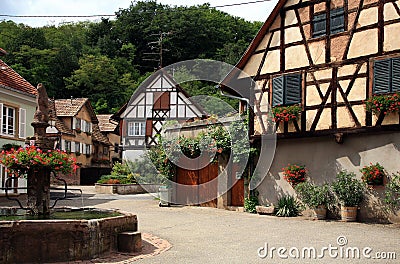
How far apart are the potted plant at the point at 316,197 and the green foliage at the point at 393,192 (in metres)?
1.92

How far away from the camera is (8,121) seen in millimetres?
23375

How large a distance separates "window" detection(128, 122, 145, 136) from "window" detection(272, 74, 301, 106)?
23796 millimetres

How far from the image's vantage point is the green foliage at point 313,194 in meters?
15.5

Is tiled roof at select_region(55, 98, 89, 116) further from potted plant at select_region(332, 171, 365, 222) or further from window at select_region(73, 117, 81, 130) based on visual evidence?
potted plant at select_region(332, 171, 365, 222)

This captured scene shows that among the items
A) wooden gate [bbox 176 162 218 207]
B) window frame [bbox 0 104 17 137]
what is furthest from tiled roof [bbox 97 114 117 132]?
wooden gate [bbox 176 162 218 207]

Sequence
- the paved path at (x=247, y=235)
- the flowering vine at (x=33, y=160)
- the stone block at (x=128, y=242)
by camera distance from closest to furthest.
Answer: the paved path at (x=247, y=235) → the stone block at (x=128, y=242) → the flowering vine at (x=33, y=160)

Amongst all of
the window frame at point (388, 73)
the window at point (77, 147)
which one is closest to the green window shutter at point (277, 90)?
the window frame at point (388, 73)

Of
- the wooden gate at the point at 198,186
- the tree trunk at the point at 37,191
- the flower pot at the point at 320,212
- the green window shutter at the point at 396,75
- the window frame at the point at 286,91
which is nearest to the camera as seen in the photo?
the tree trunk at the point at 37,191

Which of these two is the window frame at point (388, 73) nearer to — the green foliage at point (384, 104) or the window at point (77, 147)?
the green foliage at point (384, 104)

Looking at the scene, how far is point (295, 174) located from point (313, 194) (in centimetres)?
103

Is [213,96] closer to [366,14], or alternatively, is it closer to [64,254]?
[366,14]

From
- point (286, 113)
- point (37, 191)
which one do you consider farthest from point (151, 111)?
point (37, 191)

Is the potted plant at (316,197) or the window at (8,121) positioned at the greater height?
the window at (8,121)

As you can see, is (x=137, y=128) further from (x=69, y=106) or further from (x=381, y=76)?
(x=381, y=76)
